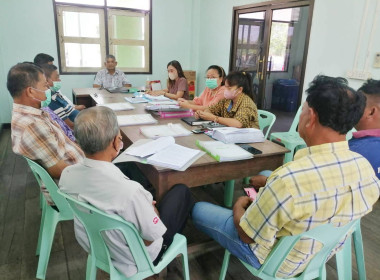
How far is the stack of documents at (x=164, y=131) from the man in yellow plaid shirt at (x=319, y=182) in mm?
990

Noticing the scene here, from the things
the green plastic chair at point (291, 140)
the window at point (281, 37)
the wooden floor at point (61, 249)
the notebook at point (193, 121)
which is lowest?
the wooden floor at point (61, 249)

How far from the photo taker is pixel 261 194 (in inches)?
37.9

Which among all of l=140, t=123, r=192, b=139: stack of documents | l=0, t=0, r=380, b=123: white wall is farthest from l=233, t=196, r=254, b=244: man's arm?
l=0, t=0, r=380, b=123: white wall

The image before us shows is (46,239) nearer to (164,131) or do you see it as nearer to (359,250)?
(164,131)

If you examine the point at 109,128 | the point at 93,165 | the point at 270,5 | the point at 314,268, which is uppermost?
the point at 270,5

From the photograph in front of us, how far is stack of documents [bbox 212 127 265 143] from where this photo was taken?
5.81 feet

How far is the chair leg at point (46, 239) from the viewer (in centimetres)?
151

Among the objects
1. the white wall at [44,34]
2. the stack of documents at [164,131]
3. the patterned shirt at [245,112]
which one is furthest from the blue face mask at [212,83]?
the white wall at [44,34]

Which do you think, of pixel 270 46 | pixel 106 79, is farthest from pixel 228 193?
pixel 106 79

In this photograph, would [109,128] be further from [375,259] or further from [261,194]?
[375,259]

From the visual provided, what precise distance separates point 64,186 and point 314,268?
3.50 feet

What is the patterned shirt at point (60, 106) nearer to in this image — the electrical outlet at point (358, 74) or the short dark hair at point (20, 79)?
the short dark hair at point (20, 79)

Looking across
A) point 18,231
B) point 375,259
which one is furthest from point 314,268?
point 18,231

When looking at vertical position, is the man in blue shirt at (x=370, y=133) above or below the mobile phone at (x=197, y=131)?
above
